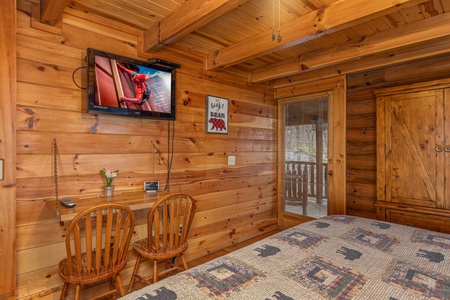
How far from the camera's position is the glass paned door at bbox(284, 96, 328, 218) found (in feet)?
11.6

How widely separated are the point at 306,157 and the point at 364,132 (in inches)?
32.1

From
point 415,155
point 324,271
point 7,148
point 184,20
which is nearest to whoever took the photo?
point 324,271

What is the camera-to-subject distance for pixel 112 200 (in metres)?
1.97

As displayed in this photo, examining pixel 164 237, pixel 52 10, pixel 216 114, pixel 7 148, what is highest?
pixel 52 10

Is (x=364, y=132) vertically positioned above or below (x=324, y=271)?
above

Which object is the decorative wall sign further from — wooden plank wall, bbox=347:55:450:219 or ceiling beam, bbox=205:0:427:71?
wooden plank wall, bbox=347:55:450:219

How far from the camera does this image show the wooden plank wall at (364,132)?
3.07 meters

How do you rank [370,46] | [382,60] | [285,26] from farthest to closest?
[382,60] < [370,46] < [285,26]

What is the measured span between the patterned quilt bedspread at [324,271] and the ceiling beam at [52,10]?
183 cm

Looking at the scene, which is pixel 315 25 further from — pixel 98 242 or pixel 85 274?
pixel 85 274

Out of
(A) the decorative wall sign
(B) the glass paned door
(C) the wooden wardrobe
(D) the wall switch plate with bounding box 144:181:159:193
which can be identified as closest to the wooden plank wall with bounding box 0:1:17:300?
(D) the wall switch plate with bounding box 144:181:159:193

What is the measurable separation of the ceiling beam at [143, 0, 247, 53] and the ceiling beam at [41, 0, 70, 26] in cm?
70

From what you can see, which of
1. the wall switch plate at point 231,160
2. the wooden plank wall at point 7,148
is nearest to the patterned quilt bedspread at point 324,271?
the wooden plank wall at point 7,148

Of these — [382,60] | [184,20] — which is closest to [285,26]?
[184,20]
